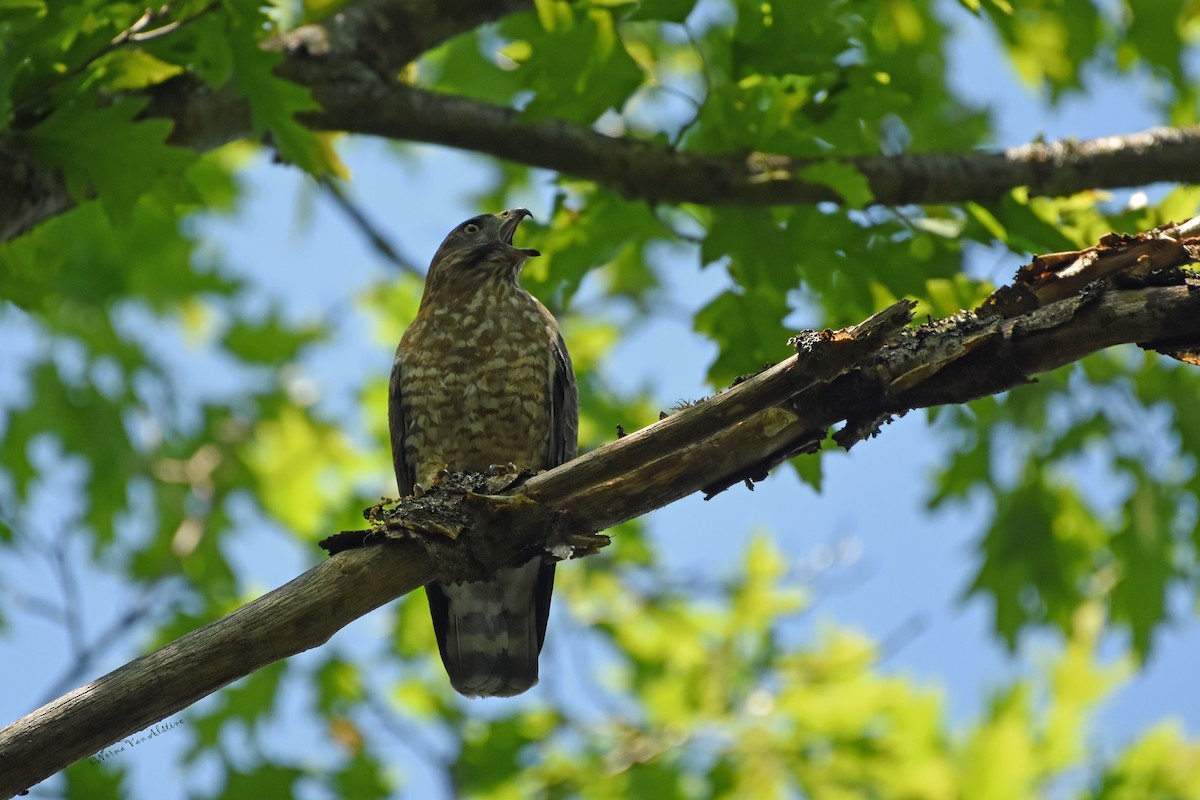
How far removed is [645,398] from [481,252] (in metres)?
3.34

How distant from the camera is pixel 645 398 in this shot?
325 inches

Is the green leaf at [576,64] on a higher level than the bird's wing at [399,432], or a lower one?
higher

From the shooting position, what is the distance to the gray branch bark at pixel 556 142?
4285 mm

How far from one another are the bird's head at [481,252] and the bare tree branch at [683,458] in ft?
6.57

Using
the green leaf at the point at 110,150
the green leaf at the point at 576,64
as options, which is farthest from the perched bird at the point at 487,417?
the green leaf at the point at 110,150

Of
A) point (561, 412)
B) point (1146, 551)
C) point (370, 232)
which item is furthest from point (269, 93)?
point (1146, 551)

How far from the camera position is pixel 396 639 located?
8.37 meters

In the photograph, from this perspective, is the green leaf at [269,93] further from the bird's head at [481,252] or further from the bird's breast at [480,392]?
the bird's head at [481,252]

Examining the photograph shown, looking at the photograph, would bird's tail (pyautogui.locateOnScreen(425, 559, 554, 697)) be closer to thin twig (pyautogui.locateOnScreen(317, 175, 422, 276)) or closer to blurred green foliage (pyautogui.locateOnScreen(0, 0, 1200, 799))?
blurred green foliage (pyautogui.locateOnScreen(0, 0, 1200, 799))

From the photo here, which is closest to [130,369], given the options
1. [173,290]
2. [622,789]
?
[173,290]

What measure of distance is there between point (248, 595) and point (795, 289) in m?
4.99

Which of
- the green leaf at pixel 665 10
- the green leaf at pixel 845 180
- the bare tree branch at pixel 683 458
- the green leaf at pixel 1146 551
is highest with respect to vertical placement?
the green leaf at pixel 665 10

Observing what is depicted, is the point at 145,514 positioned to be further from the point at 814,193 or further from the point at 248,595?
the point at 814,193

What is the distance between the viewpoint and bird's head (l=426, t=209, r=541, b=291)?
16.3 feet
